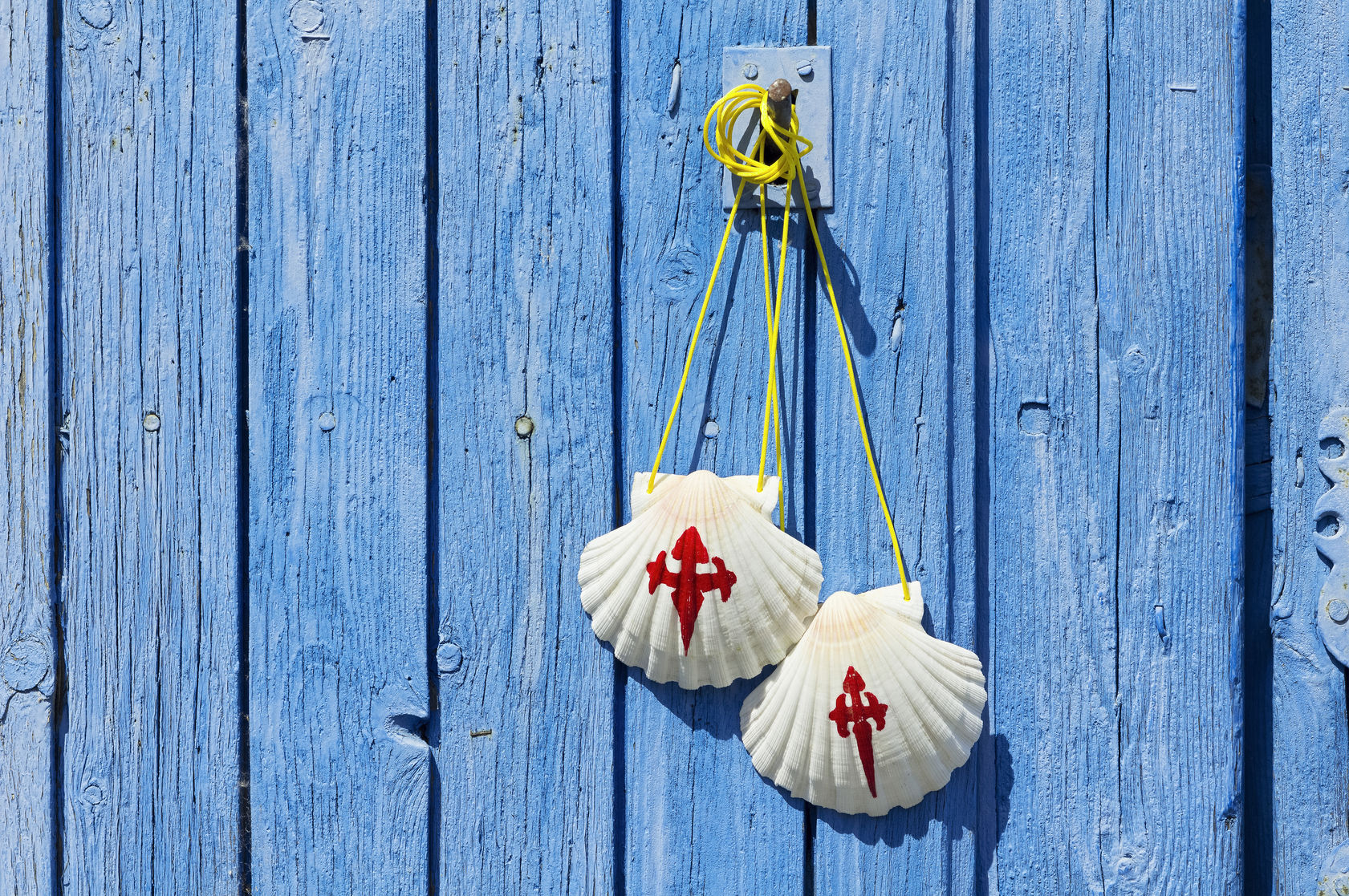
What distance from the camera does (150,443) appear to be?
40.2 inches

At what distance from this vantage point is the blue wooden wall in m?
0.98

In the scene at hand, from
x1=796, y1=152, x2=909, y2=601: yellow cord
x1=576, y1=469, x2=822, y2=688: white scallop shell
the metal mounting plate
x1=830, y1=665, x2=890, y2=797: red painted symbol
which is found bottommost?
x1=830, y1=665, x2=890, y2=797: red painted symbol

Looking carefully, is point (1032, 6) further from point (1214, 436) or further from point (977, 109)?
point (1214, 436)

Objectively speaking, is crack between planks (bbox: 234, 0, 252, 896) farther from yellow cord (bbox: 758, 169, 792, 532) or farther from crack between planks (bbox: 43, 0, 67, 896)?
yellow cord (bbox: 758, 169, 792, 532)

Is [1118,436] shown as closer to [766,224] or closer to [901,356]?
[901,356]

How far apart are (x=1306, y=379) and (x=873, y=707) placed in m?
0.61

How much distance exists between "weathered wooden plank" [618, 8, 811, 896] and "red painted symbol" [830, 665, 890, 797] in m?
0.12

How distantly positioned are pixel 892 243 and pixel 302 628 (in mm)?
805

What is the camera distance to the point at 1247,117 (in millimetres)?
1027

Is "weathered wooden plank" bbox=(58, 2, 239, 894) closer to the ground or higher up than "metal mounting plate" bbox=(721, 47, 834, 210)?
closer to the ground

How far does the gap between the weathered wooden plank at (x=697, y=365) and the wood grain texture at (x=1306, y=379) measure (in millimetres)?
538

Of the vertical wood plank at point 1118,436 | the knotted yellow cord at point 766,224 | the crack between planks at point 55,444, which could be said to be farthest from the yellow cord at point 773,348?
the crack between planks at point 55,444

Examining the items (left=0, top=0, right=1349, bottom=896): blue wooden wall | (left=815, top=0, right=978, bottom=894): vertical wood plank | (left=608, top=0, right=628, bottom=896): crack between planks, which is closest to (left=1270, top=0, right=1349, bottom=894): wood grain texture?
(left=0, top=0, right=1349, bottom=896): blue wooden wall

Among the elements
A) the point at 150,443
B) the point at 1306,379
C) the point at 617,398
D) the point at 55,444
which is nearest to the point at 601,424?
the point at 617,398
